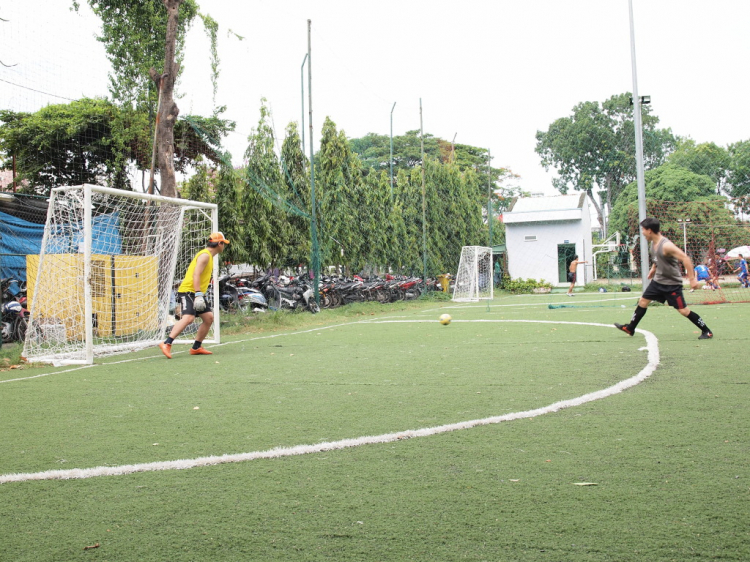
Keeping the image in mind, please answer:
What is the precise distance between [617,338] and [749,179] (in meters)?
37.6

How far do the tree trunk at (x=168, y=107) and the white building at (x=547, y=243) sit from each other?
25046 millimetres

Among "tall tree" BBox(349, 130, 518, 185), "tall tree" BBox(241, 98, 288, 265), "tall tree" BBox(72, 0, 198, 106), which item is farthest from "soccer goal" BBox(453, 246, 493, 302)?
"tall tree" BBox(349, 130, 518, 185)

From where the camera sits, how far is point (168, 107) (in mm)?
13234

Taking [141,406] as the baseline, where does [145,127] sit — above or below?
above

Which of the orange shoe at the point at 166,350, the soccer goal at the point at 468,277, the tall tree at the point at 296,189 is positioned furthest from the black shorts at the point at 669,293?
the soccer goal at the point at 468,277

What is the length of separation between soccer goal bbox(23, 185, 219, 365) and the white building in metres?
25.5

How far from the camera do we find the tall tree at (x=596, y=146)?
34062 millimetres

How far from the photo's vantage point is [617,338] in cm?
911

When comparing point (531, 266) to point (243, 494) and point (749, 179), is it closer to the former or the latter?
point (749, 179)

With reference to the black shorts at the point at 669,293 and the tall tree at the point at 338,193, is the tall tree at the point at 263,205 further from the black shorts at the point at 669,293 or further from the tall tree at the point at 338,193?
the black shorts at the point at 669,293

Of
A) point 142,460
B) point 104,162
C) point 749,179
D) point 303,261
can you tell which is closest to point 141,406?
point 142,460

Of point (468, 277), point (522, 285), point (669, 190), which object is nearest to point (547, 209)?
point (522, 285)

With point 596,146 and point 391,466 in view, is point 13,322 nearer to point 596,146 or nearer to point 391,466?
point 391,466

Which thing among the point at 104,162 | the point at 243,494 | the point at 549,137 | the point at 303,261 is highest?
the point at 549,137
